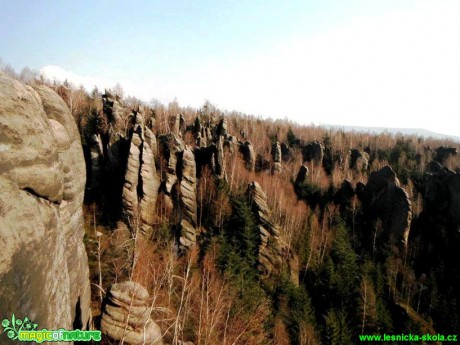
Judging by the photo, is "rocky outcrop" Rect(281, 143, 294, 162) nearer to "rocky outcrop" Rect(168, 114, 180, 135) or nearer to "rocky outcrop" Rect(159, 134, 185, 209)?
"rocky outcrop" Rect(168, 114, 180, 135)

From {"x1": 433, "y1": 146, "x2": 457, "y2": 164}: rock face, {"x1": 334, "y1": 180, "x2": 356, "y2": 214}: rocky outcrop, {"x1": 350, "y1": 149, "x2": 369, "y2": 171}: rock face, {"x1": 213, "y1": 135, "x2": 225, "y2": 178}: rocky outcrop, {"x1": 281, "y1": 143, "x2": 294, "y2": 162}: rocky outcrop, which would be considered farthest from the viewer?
{"x1": 433, "y1": 146, "x2": 457, "y2": 164}: rock face

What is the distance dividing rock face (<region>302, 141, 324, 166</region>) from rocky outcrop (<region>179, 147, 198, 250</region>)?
38370mm

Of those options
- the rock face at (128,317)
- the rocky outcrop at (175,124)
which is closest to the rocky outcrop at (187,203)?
the rock face at (128,317)

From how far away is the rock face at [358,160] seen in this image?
68.9m

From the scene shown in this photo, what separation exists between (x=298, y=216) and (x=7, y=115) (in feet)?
138

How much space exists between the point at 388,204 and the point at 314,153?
31.3m

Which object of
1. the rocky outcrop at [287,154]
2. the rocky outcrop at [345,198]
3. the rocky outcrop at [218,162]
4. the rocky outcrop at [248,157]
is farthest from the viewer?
the rocky outcrop at [287,154]

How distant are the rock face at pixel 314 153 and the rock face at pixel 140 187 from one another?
43.6 m

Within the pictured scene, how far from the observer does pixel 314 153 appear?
71688mm

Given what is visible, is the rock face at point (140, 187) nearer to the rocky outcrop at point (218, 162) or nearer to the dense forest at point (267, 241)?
the dense forest at point (267, 241)

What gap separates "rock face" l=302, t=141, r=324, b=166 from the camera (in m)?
70.3

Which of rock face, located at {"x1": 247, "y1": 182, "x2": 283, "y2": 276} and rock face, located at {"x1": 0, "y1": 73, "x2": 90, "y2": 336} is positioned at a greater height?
rock face, located at {"x1": 0, "y1": 73, "x2": 90, "y2": 336}

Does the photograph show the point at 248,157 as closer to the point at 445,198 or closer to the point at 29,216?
the point at 445,198

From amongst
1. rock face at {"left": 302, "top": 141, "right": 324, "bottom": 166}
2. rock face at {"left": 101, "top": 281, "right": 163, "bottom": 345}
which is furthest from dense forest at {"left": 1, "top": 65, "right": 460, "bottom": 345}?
rock face at {"left": 302, "top": 141, "right": 324, "bottom": 166}
